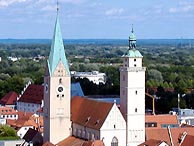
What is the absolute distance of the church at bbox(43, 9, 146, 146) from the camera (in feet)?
188

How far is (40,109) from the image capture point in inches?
3487

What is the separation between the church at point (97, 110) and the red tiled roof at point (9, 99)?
4138 cm

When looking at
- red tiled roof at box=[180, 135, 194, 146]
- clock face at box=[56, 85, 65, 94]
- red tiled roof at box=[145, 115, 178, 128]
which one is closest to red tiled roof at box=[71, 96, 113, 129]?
clock face at box=[56, 85, 65, 94]

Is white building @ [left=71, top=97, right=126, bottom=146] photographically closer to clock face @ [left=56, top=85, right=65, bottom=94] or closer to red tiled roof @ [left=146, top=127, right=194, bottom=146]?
clock face @ [left=56, top=85, right=65, bottom=94]

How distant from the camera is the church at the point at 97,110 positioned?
57156 millimetres

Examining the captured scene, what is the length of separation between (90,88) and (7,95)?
518 inches

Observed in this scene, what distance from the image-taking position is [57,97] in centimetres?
5981

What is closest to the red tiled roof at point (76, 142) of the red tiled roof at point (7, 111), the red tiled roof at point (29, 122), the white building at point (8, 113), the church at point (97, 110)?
the church at point (97, 110)

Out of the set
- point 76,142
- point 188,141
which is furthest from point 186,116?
point 76,142

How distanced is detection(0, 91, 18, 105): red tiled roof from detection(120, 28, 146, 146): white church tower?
1785 inches

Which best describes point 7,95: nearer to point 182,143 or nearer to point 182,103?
point 182,103

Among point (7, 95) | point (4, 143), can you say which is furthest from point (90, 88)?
point (4, 143)

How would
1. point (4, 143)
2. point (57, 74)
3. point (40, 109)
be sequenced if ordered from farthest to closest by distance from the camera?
1. point (40, 109)
2. point (4, 143)
3. point (57, 74)

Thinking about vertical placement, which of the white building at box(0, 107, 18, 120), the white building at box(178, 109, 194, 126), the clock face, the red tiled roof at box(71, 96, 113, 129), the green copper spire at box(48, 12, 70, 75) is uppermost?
the green copper spire at box(48, 12, 70, 75)
